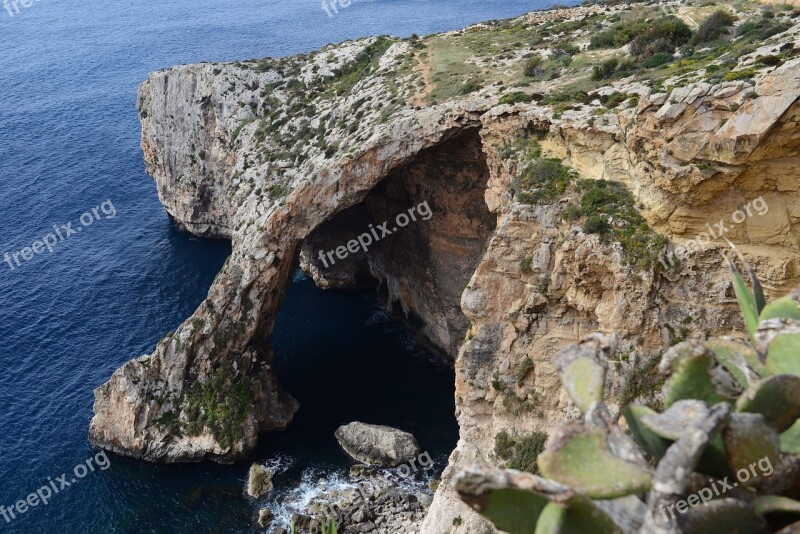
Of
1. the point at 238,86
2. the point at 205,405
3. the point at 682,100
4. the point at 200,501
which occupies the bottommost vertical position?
the point at 200,501

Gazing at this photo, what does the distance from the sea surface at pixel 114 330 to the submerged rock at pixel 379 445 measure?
3.91 feet

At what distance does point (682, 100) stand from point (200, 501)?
3415 cm

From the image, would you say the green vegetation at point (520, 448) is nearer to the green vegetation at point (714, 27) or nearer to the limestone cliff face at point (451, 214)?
the limestone cliff face at point (451, 214)

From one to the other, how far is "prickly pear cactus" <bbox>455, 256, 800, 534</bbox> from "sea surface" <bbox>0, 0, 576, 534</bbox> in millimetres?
35923

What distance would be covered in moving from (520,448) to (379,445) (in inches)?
543

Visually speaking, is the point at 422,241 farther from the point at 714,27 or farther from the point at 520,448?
the point at 714,27

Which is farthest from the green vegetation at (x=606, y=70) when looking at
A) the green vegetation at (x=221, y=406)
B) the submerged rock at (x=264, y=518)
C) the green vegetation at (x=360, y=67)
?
the submerged rock at (x=264, y=518)

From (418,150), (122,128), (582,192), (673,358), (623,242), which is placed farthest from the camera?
(122,128)

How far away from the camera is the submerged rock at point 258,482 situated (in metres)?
41.6

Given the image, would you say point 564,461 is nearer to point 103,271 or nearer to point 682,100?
point 682,100

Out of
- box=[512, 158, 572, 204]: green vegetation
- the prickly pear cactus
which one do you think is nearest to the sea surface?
box=[512, 158, 572, 204]: green vegetation

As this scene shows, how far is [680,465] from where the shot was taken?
21.0ft

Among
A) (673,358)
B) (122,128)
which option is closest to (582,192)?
(673,358)

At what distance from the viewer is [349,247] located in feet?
201
